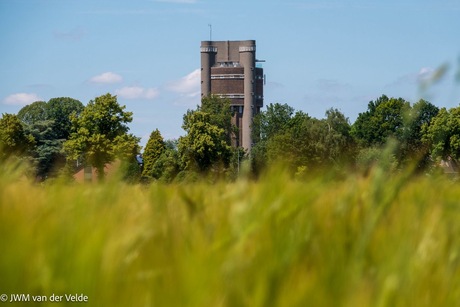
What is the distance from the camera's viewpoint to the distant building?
488 ft

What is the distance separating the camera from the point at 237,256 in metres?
1.08

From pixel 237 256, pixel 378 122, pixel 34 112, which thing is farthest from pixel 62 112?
pixel 237 256

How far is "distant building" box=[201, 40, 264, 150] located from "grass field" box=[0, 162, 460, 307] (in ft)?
474

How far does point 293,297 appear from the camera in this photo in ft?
2.92

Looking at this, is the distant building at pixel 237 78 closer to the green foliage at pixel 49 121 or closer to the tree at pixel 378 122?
the green foliage at pixel 49 121

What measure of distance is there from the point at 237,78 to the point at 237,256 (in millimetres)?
150581

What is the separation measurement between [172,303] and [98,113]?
63.4 metres

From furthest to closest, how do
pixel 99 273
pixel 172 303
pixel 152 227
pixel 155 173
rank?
pixel 155 173
pixel 152 227
pixel 99 273
pixel 172 303

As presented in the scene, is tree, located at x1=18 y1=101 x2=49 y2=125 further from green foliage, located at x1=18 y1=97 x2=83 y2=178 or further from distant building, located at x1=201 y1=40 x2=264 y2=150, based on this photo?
distant building, located at x1=201 y1=40 x2=264 y2=150

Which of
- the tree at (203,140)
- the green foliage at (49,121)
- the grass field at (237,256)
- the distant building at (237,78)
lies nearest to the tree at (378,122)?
the tree at (203,140)

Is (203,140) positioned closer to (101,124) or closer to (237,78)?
(101,124)

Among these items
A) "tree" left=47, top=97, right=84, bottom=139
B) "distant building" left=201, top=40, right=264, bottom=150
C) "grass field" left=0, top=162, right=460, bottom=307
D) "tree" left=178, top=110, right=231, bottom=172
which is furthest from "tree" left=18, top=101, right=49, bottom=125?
"grass field" left=0, top=162, right=460, bottom=307

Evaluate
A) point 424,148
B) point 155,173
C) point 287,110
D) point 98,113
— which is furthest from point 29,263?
point 287,110

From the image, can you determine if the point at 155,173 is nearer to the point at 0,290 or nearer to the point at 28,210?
the point at 28,210
